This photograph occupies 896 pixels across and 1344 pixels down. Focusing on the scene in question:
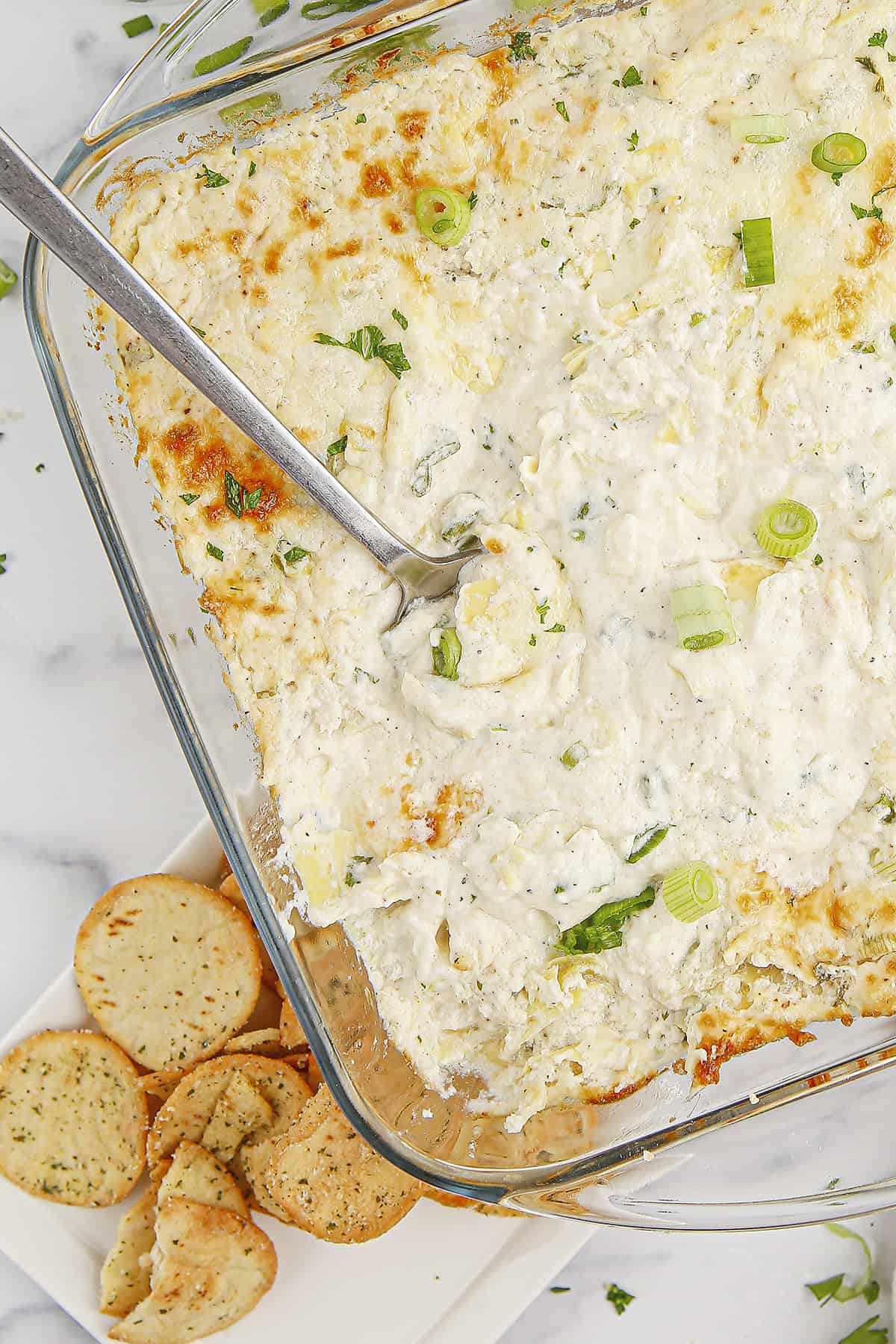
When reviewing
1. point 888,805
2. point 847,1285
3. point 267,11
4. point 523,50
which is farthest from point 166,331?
point 847,1285

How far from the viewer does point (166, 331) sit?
1485 mm

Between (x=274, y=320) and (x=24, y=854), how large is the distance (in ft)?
3.86

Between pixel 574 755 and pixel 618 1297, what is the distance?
1.33 metres

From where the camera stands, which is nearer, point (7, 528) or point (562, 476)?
point (562, 476)

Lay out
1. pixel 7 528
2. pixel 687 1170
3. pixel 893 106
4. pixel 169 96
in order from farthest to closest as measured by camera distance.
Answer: pixel 7 528 → pixel 687 1170 → pixel 169 96 → pixel 893 106

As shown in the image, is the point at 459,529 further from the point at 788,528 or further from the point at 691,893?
the point at 691,893

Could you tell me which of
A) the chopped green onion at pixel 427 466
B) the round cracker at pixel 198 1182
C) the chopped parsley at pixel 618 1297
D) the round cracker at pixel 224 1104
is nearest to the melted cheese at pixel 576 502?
the chopped green onion at pixel 427 466

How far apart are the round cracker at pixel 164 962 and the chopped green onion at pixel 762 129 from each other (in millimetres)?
1478

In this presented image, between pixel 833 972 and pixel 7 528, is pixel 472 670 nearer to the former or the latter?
pixel 833 972

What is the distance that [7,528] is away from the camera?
2176 mm

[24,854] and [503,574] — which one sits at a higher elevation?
[503,574]

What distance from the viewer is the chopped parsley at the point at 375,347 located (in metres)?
1.58

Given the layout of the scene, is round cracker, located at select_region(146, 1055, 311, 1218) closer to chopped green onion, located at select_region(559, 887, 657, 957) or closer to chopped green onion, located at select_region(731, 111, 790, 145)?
chopped green onion, located at select_region(559, 887, 657, 957)

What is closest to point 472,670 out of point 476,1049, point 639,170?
point 476,1049
